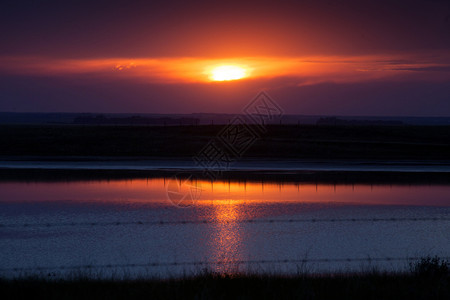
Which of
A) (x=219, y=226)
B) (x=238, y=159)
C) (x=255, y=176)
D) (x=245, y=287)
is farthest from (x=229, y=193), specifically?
(x=238, y=159)

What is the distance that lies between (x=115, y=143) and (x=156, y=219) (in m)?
30.0

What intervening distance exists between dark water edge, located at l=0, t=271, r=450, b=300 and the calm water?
3.15ft

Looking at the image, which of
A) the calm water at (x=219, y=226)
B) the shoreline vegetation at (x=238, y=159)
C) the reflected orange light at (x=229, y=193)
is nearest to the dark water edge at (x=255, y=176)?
the shoreline vegetation at (x=238, y=159)

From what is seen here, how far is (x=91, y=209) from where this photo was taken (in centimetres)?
1451

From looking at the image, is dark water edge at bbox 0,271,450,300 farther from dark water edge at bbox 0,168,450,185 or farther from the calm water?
dark water edge at bbox 0,168,450,185

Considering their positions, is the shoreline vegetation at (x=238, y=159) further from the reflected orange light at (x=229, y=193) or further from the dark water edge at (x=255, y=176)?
the reflected orange light at (x=229, y=193)

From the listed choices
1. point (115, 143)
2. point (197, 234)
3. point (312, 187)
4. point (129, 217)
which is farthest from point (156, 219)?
point (115, 143)

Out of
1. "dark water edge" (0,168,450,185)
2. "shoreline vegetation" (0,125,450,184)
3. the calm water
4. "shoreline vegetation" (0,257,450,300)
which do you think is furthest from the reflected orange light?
"shoreline vegetation" (0,257,450,300)

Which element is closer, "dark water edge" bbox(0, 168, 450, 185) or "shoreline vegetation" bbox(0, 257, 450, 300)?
"shoreline vegetation" bbox(0, 257, 450, 300)

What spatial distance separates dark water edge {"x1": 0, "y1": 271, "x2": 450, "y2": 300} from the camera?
6199 millimetres

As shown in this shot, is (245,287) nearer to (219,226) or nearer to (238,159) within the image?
(219,226)

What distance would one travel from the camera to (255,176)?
73.8ft

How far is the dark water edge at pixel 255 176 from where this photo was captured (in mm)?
21234

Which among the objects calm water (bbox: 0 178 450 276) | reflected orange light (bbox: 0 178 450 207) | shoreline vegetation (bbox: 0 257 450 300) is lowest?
reflected orange light (bbox: 0 178 450 207)
